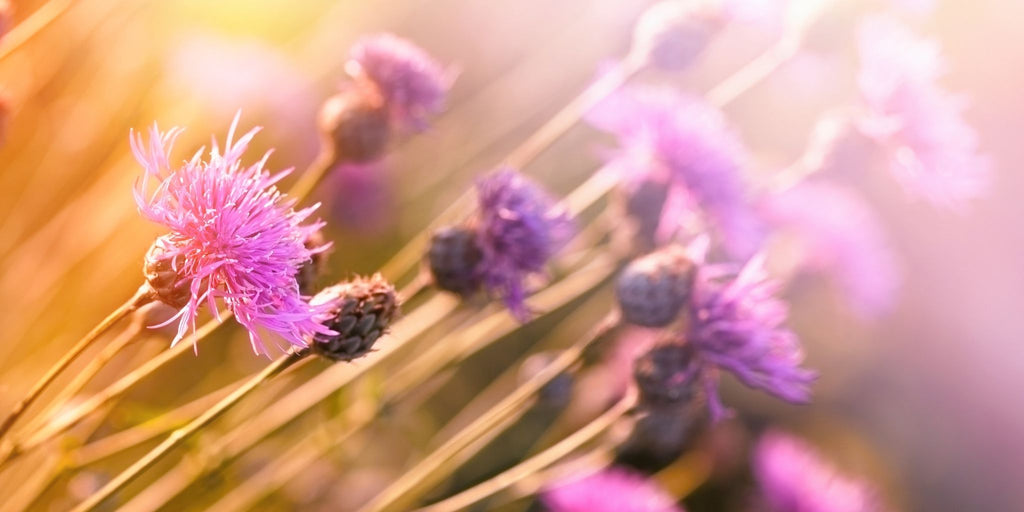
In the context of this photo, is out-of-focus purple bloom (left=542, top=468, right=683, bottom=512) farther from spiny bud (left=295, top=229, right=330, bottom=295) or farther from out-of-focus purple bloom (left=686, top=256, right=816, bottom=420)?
Answer: spiny bud (left=295, top=229, right=330, bottom=295)

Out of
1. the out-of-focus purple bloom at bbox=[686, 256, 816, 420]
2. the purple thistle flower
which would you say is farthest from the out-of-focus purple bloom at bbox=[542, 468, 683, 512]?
the purple thistle flower

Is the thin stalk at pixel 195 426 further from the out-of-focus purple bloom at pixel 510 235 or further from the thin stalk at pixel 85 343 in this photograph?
the out-of-focus purple bloom at pixel 510 235

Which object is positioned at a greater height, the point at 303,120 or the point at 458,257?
the point at 303,120

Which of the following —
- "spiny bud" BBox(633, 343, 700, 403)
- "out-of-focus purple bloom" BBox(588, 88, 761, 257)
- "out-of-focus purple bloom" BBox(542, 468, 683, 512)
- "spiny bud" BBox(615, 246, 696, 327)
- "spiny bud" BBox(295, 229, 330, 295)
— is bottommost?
A: "out-of-focus purple bloom" BBox(542, 468, 683, 512)

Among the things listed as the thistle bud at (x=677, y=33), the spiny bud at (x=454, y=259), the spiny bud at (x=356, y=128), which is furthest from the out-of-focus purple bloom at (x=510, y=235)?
the thistle bud at (x=677, y=33)

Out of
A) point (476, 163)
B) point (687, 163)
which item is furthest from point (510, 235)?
point (476, 163)

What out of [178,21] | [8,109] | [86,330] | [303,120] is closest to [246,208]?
[8,109]

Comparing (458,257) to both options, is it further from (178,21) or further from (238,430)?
(178,21)
